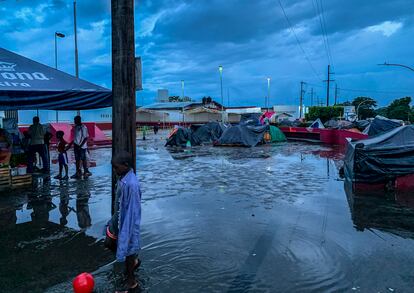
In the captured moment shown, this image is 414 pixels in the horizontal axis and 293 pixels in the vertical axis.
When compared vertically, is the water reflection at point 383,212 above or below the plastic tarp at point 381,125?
below

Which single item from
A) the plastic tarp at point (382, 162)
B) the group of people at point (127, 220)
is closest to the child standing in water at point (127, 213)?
the group of people at point (127, 220)

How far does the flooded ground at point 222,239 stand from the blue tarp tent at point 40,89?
2.18 m

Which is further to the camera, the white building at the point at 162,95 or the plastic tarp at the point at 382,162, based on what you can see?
the white building at the point at 162,95

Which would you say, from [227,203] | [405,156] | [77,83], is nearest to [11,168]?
[77,83]

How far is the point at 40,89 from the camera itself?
7.25 meters

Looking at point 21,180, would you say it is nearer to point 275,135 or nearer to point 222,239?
point 222,239

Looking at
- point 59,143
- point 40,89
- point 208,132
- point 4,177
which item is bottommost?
point 4,177

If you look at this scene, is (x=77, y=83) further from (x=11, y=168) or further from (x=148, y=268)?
(x=148, y=268)

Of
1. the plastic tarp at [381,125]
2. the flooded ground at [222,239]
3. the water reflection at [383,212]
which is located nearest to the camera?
the flooded ground at [222,239]

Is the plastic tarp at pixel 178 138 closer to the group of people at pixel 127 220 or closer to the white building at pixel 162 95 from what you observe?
the group of people at pixel 127 220

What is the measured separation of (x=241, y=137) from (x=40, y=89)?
66.1 ft

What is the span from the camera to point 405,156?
9750 mm

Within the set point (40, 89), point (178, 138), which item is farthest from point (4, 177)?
point (178, 138)

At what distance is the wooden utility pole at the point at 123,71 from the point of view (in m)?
4.80
